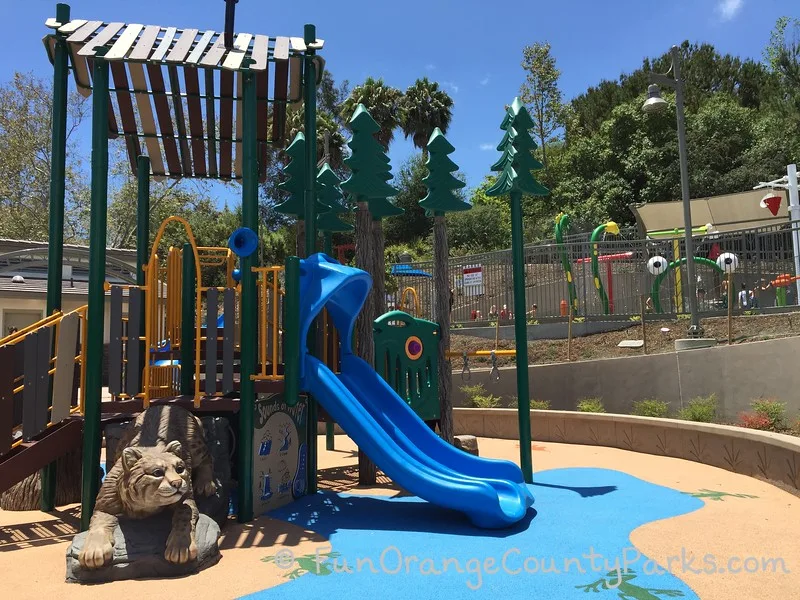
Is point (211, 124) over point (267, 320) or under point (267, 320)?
over

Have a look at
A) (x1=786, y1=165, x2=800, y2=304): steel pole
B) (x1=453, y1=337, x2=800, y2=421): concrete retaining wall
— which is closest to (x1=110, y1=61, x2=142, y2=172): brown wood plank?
(x1=453, y1=337, x2=800, y2=421): concrete retaining wall

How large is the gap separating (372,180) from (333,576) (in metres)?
4.91

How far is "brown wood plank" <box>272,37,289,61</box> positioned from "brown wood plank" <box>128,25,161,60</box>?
1.21m

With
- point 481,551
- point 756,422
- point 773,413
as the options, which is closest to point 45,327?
point 481,551

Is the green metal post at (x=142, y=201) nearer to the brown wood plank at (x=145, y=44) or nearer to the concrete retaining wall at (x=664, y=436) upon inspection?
the brown wood plank at (x=145, y=44)

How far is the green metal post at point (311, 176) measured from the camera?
7.35m

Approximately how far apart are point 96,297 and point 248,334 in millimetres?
1459

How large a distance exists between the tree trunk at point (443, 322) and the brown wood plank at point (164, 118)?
3.65 m

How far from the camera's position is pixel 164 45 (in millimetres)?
6473

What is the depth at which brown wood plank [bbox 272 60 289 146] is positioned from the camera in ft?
24.3

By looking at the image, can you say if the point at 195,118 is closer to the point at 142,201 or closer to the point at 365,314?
the point at 142,201

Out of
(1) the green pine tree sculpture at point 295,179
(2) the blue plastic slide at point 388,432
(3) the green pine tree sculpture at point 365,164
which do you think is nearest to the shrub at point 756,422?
(2) the blue plastic slide at point 388,432

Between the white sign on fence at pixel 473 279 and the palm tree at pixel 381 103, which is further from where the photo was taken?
the palm tree at pixel 381 103

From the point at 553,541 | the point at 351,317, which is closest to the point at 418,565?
the point at 553,541
